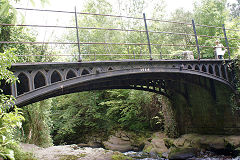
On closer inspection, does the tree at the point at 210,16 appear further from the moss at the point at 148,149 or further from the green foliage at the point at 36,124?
the green foliage at the point at 36,124

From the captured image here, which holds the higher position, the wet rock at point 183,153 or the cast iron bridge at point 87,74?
the cast iron bridge at point 87,74

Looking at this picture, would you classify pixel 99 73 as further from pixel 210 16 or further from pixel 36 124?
pixel 210 16

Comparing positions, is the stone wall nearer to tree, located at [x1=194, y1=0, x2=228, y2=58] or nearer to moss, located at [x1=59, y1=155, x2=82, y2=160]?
tree, located at [x1=194, y1=0, x2=228, y2=58]

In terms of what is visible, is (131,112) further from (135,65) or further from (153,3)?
(153,3)

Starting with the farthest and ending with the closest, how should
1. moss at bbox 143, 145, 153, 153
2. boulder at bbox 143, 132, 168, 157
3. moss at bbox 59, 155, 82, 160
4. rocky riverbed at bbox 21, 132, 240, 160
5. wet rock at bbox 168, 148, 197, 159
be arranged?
moss at bbox 143, 145, 153, 153 → boulder at bbox 143, 132, 168, 157 → wet rock at bbox 168, 148, 197, 159 → rocky riverbed at bbox 21, 132, 240, 160 → moss at bbox 59, 155, 82, 160

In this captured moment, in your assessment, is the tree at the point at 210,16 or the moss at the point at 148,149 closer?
the moss at the point at 148,149

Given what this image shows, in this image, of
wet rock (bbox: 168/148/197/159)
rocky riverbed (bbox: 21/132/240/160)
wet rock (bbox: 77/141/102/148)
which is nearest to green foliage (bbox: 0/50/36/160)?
rocky riverbed (bbox: 21/132/240/160)

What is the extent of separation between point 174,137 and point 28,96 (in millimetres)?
12130

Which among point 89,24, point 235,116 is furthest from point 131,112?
point 89,24

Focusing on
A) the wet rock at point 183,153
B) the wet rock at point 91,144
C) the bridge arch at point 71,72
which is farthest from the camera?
the wet rock at point 91,144

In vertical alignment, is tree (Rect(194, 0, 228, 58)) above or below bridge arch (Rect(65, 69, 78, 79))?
above

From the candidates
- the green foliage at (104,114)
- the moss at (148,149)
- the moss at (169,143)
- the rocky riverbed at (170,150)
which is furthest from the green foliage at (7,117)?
the green foliage at (104,114)

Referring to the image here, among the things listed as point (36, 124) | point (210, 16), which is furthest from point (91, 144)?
point (210, 16)

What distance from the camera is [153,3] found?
2530 cm
